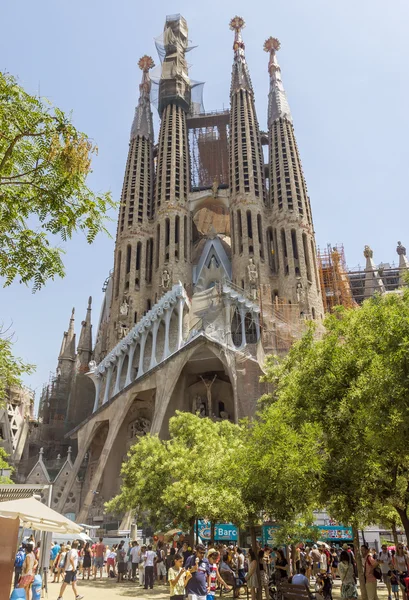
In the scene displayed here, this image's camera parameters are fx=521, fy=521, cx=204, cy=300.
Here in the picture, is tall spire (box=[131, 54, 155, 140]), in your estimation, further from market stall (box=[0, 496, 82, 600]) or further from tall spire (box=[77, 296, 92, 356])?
market stall (box=[0, 496, 82, 600])

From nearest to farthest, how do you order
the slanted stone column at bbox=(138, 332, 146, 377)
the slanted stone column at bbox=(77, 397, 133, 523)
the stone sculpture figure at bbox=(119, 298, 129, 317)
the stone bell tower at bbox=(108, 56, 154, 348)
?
the slanted stone column at bbox=(77, 397, 133, 523) → the slanted stone column at bbox=(138, 332, 146, 377) → the stone sculpture figure at bbox=(119, 298, 129, 317) → the stone bell tower at bbox=(108, 56, 154, 348)

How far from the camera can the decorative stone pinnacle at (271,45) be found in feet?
205

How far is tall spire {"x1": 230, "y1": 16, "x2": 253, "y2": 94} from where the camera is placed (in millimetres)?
58741

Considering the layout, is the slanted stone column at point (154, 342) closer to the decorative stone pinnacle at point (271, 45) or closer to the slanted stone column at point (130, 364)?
the slanted stone column at point (130, 364)

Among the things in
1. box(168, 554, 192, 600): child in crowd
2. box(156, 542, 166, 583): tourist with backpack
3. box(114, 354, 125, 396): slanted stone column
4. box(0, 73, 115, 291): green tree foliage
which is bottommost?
box(156, 542, 166, 583): tourist with backpack

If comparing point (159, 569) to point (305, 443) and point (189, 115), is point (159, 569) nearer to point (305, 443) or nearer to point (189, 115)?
point (305, 443)

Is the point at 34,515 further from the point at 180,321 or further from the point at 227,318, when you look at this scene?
the point at 180,321

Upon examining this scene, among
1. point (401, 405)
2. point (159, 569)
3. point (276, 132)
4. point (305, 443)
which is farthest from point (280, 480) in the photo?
point (276, 132)

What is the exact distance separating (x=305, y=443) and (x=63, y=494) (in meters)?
34.4

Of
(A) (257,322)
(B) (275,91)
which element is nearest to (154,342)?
(A) (257,322)

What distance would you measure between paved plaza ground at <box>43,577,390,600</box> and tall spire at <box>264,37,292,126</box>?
47528 mm

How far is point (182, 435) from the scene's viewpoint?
23.3 meters

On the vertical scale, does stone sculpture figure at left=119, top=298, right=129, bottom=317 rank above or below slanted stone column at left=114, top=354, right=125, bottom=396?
above

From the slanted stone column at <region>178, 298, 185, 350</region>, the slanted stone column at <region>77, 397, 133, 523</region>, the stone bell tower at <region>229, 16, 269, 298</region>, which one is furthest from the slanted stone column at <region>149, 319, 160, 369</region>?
the stone bell tower at <region>229, 16, 269, 298</region>
